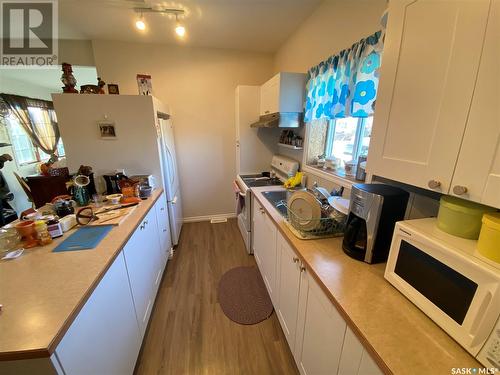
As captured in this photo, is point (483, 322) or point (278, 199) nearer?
point (483, 322)

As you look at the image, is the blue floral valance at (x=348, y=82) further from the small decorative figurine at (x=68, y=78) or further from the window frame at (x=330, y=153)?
the small decorative figurine at (x=68, y=78)

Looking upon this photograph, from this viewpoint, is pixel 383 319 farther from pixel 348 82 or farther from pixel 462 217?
pixel 348 82

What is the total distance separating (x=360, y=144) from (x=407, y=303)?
1.25 meters

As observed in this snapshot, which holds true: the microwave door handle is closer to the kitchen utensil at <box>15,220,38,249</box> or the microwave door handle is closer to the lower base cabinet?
the lower base cabinet

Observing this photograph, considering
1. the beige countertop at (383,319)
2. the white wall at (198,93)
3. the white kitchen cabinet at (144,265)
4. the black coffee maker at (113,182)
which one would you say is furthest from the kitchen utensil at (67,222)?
the white wall at (198,93)

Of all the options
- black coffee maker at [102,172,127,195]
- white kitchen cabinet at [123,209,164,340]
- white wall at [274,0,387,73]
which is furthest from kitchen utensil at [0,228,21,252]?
white wall at [274,0,387,73]

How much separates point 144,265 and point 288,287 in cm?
114

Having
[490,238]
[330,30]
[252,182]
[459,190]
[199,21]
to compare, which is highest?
[199,21]

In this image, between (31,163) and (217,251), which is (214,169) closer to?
(217,251)

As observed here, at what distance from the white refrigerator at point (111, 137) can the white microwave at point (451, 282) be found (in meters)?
2.23

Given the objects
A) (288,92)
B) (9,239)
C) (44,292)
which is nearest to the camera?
(44,292)

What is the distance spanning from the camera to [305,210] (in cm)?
132

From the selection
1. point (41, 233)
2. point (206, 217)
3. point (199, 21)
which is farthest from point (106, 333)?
point (199, 21)

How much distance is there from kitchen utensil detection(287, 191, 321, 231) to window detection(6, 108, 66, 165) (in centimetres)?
462
